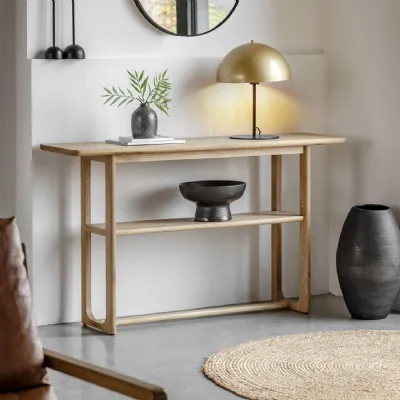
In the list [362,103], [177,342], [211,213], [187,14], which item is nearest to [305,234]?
[211,213]

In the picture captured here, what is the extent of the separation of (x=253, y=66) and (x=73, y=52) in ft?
2.91

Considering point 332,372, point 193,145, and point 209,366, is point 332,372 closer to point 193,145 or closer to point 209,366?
point 209,366

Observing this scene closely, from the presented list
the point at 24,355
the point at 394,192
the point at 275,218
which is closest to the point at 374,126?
the point at 394,192

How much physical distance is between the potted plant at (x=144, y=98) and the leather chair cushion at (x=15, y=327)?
1.98 meters

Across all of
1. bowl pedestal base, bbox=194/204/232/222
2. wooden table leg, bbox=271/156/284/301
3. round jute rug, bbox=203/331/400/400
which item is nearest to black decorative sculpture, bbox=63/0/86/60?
bowl pedestal base, bbox=194/204/232/222

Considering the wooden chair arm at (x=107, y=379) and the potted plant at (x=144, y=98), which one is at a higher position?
the potted plant at (x=144, y=98)

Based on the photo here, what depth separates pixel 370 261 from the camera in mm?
5066

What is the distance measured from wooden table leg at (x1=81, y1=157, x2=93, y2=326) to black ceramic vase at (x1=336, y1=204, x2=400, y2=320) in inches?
49.9

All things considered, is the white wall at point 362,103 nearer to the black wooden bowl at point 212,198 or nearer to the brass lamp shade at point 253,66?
the brass lamp shade at point 253,66

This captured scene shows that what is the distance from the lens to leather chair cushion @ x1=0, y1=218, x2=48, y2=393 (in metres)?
2.87

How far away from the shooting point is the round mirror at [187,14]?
5211 mm

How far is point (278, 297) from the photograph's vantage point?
554 centimetres

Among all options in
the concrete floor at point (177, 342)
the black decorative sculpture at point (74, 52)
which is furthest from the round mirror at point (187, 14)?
the concrete floor at point (177, 342)

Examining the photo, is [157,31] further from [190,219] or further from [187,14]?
[190,219]
